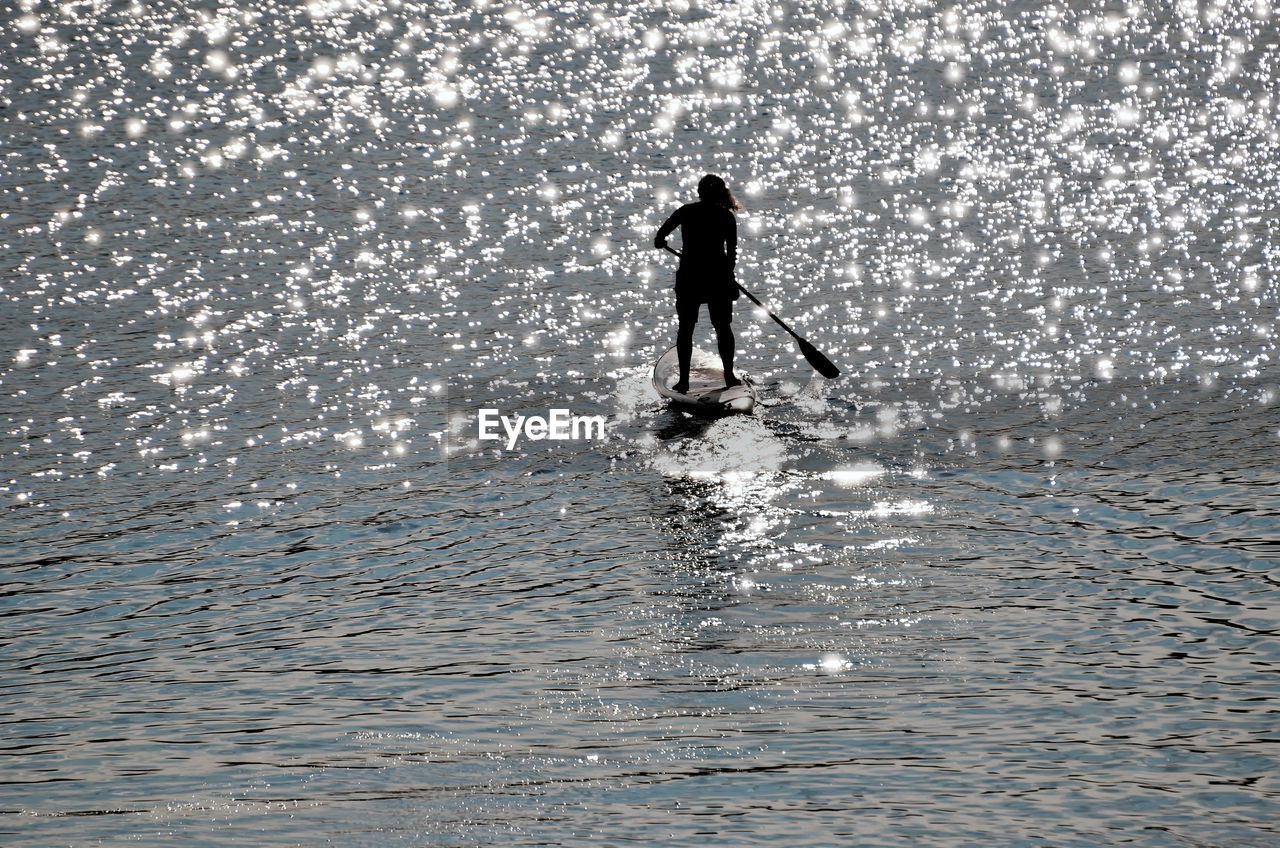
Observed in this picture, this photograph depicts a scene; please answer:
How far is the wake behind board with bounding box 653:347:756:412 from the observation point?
56.0ft

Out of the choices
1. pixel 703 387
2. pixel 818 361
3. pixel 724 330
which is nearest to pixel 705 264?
pixel 724 330

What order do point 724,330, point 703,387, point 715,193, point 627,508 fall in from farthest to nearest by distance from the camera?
point 703,387, point 724,330, point 715,193, point 627,508

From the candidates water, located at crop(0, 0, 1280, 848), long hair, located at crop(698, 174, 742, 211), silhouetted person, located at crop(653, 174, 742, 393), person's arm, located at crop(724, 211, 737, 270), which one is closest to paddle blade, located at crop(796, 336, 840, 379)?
water, located at crop(0, 0, 1280, 848)

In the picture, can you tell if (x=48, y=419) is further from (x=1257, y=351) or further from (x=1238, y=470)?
(x=1257, y=351)

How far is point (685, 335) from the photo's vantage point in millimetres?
17328

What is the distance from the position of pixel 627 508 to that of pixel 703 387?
400cm

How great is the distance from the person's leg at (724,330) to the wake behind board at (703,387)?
0.21m

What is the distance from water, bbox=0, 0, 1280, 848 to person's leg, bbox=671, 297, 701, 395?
62 cm

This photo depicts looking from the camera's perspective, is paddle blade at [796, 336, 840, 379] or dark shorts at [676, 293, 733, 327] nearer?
dark shorts at [676, 293, 733, 327]

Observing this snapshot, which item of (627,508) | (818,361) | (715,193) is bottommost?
(627,508)

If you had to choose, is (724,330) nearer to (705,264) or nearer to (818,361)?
(705,264)

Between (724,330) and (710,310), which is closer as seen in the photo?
(710,310)

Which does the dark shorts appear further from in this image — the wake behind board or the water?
the water

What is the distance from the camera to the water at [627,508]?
888cm
